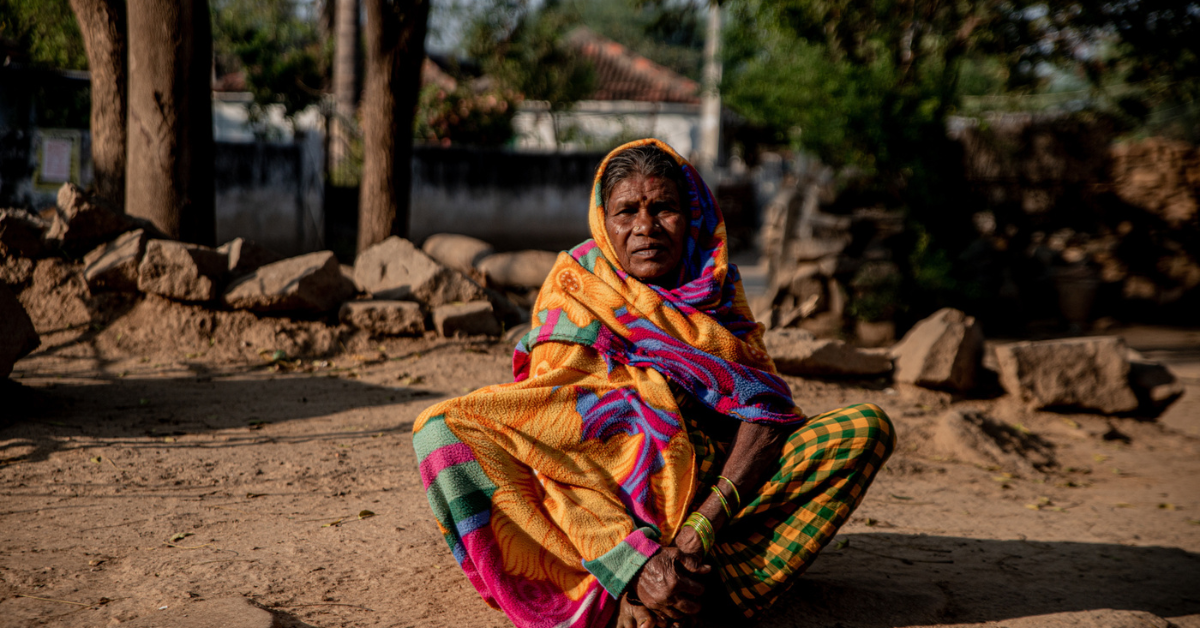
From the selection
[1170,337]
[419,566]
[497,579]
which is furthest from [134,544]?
[1170,337]

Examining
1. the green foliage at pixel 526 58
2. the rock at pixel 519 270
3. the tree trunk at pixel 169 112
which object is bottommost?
the rock at pixel 519 270

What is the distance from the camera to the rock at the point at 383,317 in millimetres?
5547

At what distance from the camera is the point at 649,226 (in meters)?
2.37

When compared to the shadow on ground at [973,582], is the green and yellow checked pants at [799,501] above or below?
above

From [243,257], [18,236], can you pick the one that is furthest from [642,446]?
[18,236]

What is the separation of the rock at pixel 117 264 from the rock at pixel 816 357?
4138 millimetres

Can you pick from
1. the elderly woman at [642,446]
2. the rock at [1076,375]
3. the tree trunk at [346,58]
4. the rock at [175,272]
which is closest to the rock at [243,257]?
the rock at [175,272]

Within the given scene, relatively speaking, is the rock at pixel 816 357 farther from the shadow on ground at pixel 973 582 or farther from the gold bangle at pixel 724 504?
the gold bangle at pixel 724 504

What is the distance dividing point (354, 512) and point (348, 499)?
161 mm

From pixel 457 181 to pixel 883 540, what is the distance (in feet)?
34.4

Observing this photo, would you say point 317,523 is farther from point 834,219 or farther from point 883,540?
point 834,219

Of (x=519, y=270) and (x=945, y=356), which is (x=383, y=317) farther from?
(x=945, y=356)

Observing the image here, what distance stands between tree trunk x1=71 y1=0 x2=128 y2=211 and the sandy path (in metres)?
1.85

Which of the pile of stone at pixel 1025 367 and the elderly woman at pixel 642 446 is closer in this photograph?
the elderly woman at pixel 642 446
